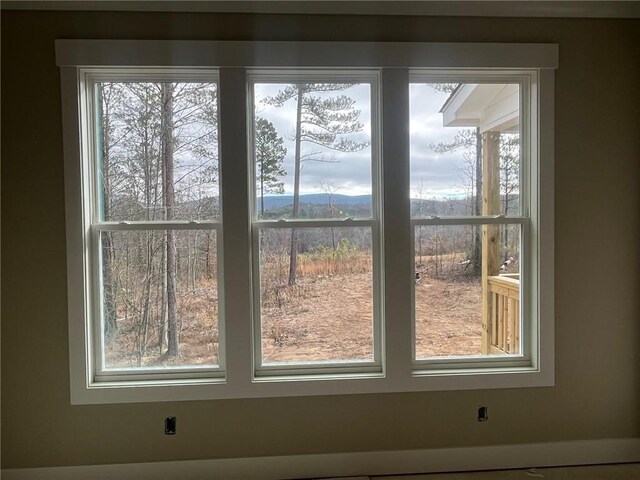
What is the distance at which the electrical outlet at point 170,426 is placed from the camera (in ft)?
6.88

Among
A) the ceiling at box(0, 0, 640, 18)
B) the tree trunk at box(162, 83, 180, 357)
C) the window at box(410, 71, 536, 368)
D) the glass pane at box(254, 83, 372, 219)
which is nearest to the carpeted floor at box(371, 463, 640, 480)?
the window at box(410, 71, 536, 368)

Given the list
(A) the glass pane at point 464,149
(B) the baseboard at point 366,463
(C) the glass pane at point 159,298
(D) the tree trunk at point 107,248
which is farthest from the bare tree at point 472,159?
(D) the tree trunk at point 107,248

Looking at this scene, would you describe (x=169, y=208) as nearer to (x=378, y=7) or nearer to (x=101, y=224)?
(x=101, y=224)

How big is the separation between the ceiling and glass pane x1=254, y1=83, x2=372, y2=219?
391 millimetres

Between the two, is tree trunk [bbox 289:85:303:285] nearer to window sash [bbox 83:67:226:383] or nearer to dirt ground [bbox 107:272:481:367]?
dirt ground [bbox 107:272:481:367]

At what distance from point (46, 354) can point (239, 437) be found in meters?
1.15

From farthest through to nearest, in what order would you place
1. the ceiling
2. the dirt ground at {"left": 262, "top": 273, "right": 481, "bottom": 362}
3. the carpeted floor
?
the dirt ground at {"left": 262, "top": 273, "right": 481, "bottom": 362} → the carpeted floor → the ceiling

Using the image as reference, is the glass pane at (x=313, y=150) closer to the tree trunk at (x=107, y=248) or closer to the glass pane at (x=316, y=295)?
the glass pane at (x=316, y=295)

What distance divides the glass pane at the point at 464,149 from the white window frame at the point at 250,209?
0.11 metres

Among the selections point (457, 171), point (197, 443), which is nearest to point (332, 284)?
point (457, 171)

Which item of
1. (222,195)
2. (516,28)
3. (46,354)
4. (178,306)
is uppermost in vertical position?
(516,28)

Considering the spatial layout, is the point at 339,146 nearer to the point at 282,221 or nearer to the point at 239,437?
the point at 282,221

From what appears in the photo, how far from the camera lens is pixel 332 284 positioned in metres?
2.21

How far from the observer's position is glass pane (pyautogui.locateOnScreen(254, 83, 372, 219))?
84.7 inches
